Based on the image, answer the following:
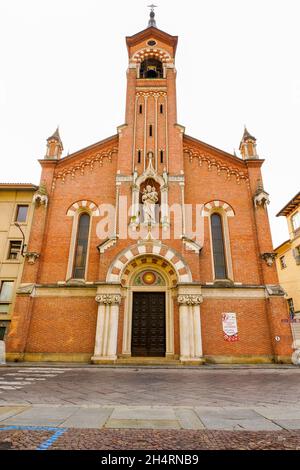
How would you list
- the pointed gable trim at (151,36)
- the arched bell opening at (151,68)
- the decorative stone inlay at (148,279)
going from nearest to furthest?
the decorative stone inlay at (148,279) < the arched bell opening at (151,68) < the pointed gable trim at (151,36)

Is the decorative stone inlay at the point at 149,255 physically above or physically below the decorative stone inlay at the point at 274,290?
above

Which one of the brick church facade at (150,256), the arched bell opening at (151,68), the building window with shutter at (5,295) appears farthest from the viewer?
the arched bell opening at (151,68)

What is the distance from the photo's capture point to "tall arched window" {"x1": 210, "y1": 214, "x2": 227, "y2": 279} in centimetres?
1614

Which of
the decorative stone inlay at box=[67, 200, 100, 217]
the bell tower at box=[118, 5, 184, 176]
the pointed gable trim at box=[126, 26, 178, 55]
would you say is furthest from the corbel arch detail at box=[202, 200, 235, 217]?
the pointed gable trim at box=[126, 26, 178, 55]

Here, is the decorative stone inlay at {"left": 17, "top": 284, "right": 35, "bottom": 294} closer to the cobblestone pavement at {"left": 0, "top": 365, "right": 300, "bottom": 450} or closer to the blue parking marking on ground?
the cobblestone pavement at {"left": 0, "top": 365, "right": 300, "bottom": 450}

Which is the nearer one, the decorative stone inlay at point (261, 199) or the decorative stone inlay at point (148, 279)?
the decorative stone inlay at point (148, 279)

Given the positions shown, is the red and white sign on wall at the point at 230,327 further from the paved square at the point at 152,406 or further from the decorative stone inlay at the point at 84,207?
the decorative stone inlay at the point at 84,207

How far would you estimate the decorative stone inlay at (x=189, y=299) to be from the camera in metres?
14.1

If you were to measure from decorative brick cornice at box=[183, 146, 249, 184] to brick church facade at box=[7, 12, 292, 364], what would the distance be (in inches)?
3.0

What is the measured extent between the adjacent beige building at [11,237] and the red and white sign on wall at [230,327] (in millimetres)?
13368

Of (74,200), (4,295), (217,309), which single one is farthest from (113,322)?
(4,295)

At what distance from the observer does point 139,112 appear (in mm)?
19781

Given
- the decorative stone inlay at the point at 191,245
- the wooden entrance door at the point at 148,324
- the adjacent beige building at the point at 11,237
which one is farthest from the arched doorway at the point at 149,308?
the adjacent beige building at the point at 11,237
